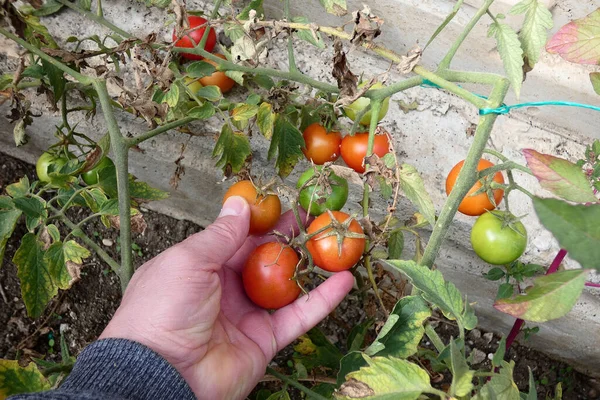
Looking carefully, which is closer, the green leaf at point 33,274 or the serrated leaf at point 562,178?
the serrated leaf at point 562,178

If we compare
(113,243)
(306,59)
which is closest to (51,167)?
(113,243)

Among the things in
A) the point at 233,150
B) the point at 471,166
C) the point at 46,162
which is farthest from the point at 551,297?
the point at 46,162

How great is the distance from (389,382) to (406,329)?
0.19 m

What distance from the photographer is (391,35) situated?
1454 mm

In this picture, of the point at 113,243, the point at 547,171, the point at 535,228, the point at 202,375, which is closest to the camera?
the point at 547,171

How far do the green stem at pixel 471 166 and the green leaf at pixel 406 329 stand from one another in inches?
3.8

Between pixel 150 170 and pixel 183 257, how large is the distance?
775mm

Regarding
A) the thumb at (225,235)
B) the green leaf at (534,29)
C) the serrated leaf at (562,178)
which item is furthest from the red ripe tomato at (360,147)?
the serrated leaf at (562,178)

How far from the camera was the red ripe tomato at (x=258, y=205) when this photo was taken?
1.03 meters

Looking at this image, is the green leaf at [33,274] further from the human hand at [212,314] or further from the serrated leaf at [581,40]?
the serrated leaf at [581,40]

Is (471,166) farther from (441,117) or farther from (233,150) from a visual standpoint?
(441,117)

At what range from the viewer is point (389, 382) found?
2.17 ft

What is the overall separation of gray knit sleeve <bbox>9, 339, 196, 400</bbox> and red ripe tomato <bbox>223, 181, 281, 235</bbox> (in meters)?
0.33

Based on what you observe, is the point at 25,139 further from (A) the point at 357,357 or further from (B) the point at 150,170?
(A) the point at 357,357
